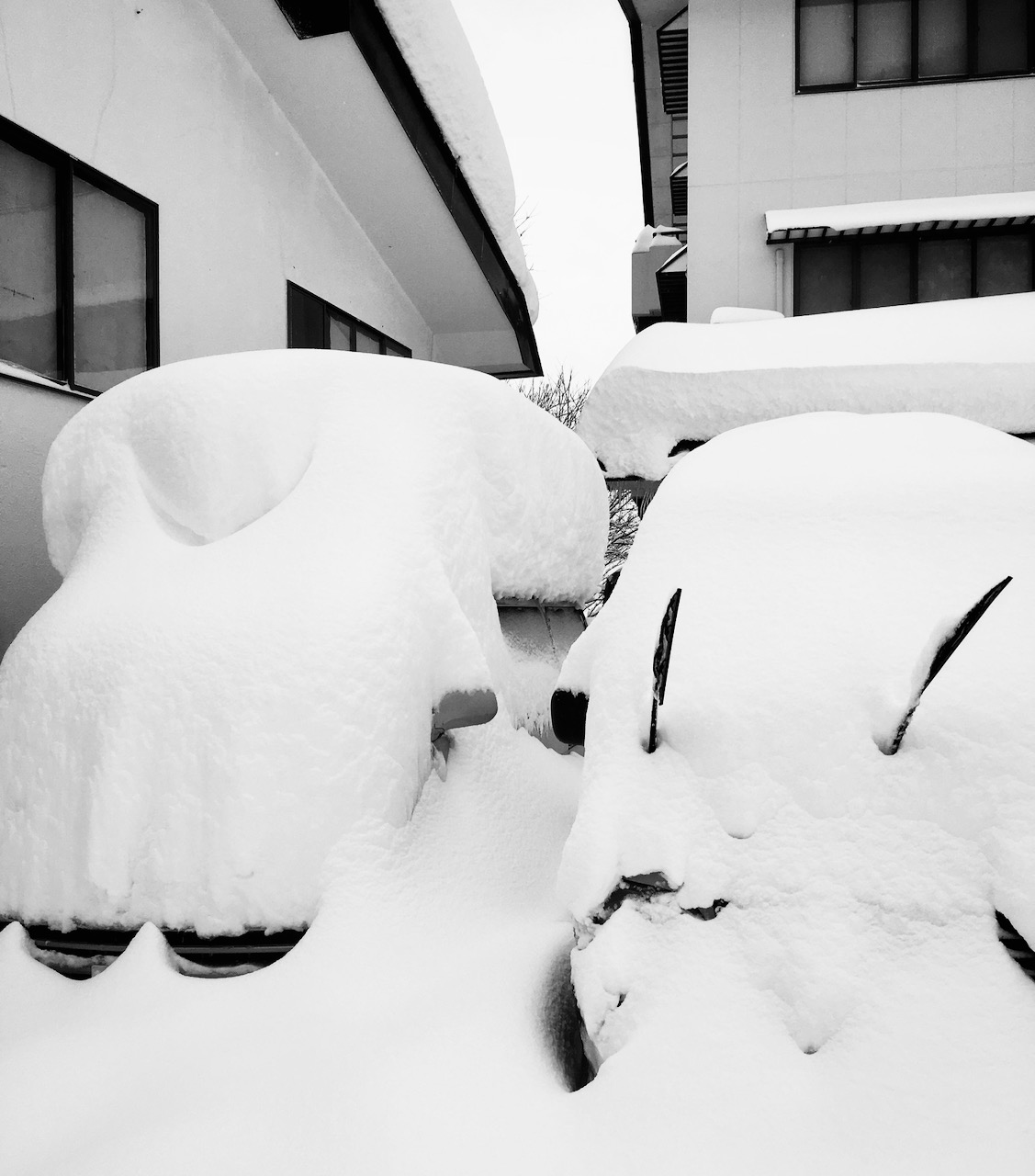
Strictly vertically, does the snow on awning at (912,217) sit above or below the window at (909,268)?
above

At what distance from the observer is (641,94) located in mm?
10695

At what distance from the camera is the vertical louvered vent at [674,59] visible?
905 cm

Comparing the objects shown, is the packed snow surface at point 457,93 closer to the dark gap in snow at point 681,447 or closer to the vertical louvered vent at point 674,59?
the dark gap in snow at point 681,447

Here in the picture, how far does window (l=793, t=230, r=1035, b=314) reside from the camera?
7.70 meters

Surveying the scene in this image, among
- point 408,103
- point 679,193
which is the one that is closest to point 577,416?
point 679,193

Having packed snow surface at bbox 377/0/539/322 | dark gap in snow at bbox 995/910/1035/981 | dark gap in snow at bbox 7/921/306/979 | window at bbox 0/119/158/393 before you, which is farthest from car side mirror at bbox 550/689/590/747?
packed snow surface at bbox 377/0/539/322

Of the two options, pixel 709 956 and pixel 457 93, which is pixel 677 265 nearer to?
pixel 457 93

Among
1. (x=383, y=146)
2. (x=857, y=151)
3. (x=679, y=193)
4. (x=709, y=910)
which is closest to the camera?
(x=709, y=910)

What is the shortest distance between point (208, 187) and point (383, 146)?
49.5 inches

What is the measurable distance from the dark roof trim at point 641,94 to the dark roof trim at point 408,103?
13.5ft

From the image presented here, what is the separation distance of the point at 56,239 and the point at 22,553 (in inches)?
56.0

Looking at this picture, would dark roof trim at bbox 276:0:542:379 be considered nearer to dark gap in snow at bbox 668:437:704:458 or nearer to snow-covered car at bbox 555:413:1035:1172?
dark gap in snow at bbox 668:437:704:458

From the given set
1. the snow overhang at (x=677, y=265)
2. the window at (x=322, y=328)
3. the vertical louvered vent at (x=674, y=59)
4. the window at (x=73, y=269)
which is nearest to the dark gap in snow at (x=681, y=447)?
the window at (x=322, y=328)

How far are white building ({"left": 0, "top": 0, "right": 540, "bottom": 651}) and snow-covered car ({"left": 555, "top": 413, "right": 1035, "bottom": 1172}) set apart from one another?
3.00 m
